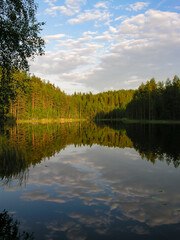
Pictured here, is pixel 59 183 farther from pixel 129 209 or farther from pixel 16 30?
pixel 16 30

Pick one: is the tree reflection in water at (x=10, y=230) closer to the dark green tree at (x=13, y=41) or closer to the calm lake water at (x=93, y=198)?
the calm lake water at (x=93, y=198)

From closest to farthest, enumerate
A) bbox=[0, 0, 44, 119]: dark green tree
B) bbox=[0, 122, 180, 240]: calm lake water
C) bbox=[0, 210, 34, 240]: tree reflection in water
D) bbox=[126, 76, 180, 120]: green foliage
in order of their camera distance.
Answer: bbox=[0, 210, 34, 240]: tree reflection in water
bbox=[0, 122, 180, 240]: calm lake water
bbox=[0, 0, 44, 119]: dark green tree
bbox=[126, 76, 180, 120]: green foliage

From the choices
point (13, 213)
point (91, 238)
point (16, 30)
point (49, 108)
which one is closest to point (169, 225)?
point (91, 238)

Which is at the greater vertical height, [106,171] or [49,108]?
[49,108]

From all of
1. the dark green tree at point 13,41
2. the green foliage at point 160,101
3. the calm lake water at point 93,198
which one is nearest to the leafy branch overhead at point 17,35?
the dark green tree at point 13,41

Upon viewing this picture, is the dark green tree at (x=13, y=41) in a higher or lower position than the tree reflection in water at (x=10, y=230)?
higher

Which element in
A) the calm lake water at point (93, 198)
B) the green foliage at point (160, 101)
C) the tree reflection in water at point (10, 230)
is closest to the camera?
the tree reflection in water at point (10, 230)

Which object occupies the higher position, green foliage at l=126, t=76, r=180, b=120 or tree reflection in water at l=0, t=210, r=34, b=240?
green foliage at l=126, t=76, r=180, b=120

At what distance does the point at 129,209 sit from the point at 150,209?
2.65ft

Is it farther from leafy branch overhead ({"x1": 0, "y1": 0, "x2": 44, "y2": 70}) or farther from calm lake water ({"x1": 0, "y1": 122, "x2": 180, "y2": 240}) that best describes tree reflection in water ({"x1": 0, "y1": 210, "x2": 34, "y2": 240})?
leafy branch overhead ({"x1": 0, "y1": 0, "x2": 44, "y2": 70})

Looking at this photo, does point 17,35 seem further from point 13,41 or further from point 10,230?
point 10,230

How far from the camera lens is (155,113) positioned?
283 ft

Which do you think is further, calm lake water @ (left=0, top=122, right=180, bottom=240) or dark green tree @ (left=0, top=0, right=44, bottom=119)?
dark green tree @ (left=0, top=0, right=44, bottom=119)

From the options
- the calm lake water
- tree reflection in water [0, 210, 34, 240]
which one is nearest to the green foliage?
the calm lake water
